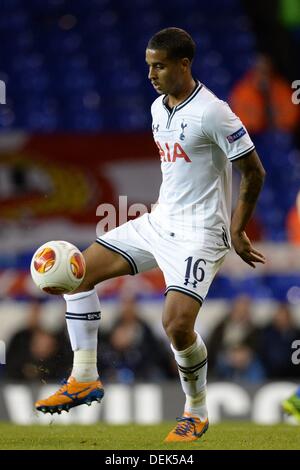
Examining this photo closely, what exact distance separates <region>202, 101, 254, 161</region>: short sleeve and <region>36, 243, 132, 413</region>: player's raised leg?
0.95 m

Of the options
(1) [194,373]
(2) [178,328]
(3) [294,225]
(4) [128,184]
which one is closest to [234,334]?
(3) [294,225]

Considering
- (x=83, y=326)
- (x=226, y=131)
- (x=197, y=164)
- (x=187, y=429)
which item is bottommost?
(x=187, y=429)

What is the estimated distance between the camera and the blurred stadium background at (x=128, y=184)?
986 centimetres

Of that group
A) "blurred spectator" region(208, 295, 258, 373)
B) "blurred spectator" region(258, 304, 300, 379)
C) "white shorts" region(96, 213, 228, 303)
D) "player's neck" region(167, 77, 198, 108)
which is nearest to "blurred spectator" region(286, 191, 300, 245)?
"blurred spectator" region(208, 295, 258, 373)

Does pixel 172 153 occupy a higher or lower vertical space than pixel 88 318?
higher

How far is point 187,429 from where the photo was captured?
625 centimetres

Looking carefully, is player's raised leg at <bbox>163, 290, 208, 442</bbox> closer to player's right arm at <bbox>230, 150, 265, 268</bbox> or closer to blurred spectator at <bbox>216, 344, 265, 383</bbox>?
player's right arm at <bbox>230, 150, 265, 268</bbox>

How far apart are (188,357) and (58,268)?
3.04 ft

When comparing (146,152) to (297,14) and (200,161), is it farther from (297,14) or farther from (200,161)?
(200,161)

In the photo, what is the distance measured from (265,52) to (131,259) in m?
10.5

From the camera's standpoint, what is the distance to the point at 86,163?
12992mm

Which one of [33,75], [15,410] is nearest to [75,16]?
[33,75]

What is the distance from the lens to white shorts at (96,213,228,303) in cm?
617

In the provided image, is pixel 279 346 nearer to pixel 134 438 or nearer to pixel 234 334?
pixel 234 334
